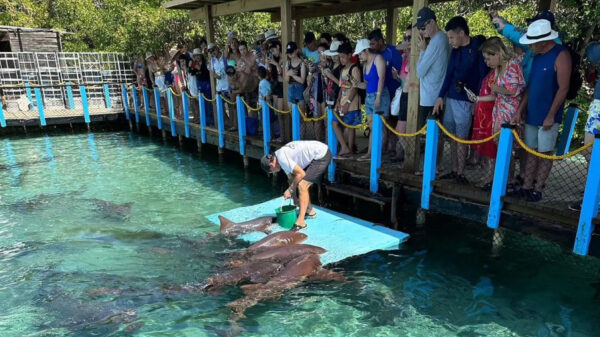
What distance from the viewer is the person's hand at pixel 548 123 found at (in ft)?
18.0

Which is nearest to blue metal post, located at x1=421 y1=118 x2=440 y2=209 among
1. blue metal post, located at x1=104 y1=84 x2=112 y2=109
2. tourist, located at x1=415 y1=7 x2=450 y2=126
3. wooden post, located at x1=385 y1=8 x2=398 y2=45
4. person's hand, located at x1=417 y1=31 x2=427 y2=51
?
tourist, located at x1=415 y1=7 x2=450 y2=126

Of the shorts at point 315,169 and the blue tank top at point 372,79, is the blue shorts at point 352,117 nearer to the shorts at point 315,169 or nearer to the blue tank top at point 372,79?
the blue tank top at point 372,79

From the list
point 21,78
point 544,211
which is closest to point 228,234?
point 544,211

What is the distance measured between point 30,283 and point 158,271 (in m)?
1.72

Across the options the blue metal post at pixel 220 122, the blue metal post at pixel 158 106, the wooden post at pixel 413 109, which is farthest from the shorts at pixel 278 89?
the blue metal post at pixel 158 106

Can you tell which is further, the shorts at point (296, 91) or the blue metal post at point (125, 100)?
the blue metal post at point (125, 100)

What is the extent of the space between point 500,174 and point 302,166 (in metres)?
3.13

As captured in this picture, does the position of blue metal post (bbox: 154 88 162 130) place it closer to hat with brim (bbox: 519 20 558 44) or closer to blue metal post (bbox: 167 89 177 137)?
blue metal post (bbox: 167 89 177 137)

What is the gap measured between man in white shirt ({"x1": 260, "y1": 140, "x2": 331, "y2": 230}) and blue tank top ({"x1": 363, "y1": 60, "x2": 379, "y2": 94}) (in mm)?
1363

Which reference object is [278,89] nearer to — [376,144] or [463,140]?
[376,144]

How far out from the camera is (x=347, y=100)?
334 inches

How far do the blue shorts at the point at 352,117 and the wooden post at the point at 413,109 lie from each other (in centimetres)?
137

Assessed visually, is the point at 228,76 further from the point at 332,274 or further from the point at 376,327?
the point at 376,327

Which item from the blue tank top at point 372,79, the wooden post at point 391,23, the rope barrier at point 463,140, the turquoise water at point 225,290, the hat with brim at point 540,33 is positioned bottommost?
the turquoise water at point 225,290
